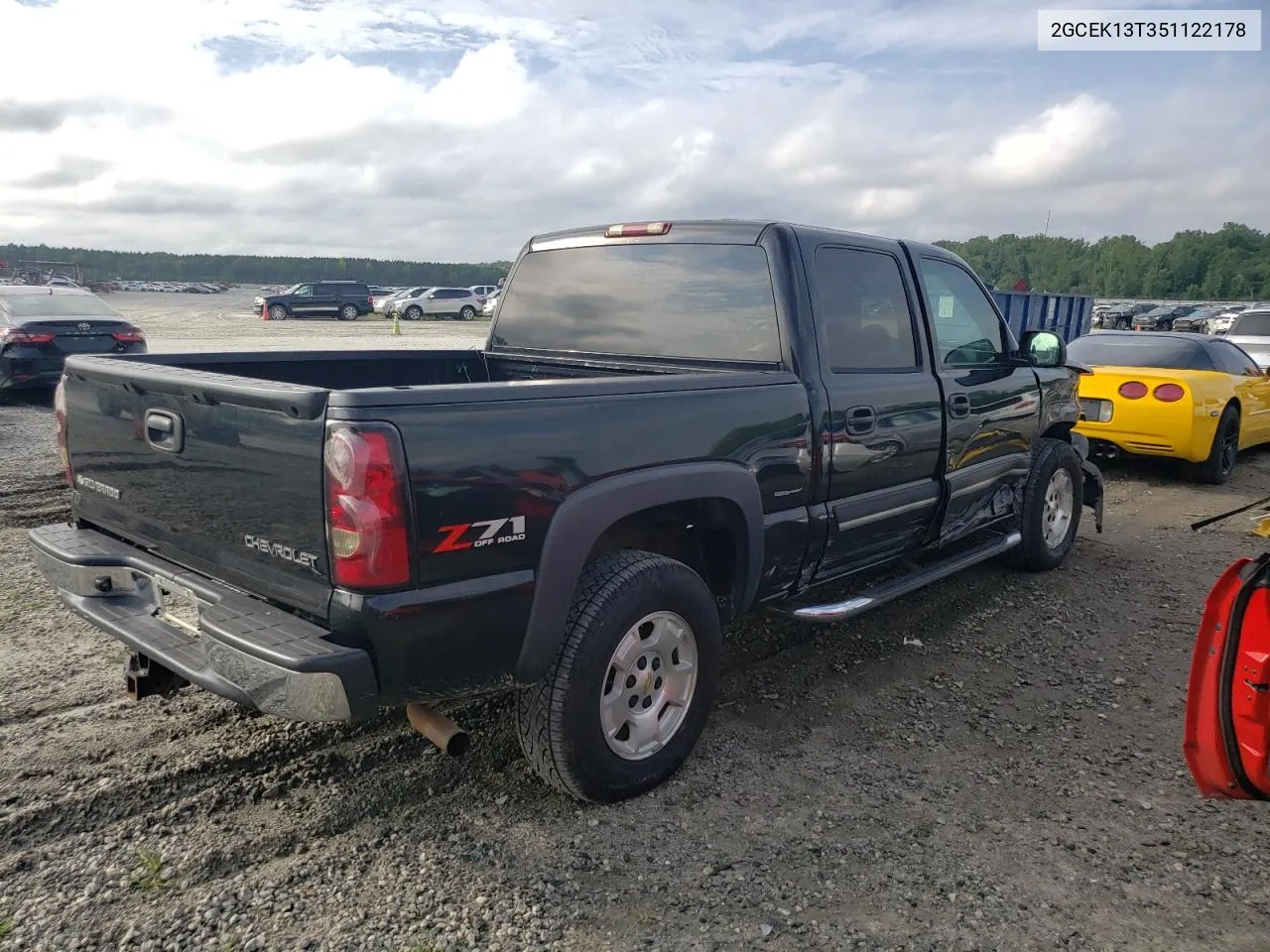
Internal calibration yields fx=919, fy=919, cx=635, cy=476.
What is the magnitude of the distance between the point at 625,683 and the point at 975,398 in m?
2.60

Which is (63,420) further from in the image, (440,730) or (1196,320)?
(1196,320)

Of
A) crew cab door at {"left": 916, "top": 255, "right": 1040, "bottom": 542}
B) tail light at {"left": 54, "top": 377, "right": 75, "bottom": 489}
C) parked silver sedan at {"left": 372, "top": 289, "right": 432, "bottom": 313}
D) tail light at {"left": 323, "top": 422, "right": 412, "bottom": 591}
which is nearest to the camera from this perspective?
tail light at {"left": 323, "top": 422, "right": 412, "bottom": 591}

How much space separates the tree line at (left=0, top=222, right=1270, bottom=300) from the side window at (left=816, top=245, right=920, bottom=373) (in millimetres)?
71343

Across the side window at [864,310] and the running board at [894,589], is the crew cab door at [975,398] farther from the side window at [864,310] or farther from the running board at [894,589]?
the side window at [864,310]

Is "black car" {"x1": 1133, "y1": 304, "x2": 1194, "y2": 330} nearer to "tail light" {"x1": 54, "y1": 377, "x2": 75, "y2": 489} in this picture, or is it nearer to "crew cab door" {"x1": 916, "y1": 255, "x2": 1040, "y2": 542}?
"crew cab door" {"x1": 916, "y1": 255, "x2": 1040, "y2": 542}

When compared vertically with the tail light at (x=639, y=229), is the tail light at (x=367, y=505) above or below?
below

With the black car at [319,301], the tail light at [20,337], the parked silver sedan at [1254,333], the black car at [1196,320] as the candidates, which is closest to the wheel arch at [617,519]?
the tail light at [20,337]

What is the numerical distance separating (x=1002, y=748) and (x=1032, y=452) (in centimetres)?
246

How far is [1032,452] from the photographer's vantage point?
554 cm

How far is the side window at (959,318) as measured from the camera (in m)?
4.57

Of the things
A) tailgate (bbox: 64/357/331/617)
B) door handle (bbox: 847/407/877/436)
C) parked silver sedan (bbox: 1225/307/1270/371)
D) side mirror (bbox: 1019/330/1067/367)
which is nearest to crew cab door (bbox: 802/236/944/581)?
door handle (bbox: 847/407/877/436)

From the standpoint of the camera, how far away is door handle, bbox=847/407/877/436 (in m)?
3.79

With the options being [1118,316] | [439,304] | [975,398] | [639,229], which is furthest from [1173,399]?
[1118,316]

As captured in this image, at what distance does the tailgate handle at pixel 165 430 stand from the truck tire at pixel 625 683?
1.33 m
